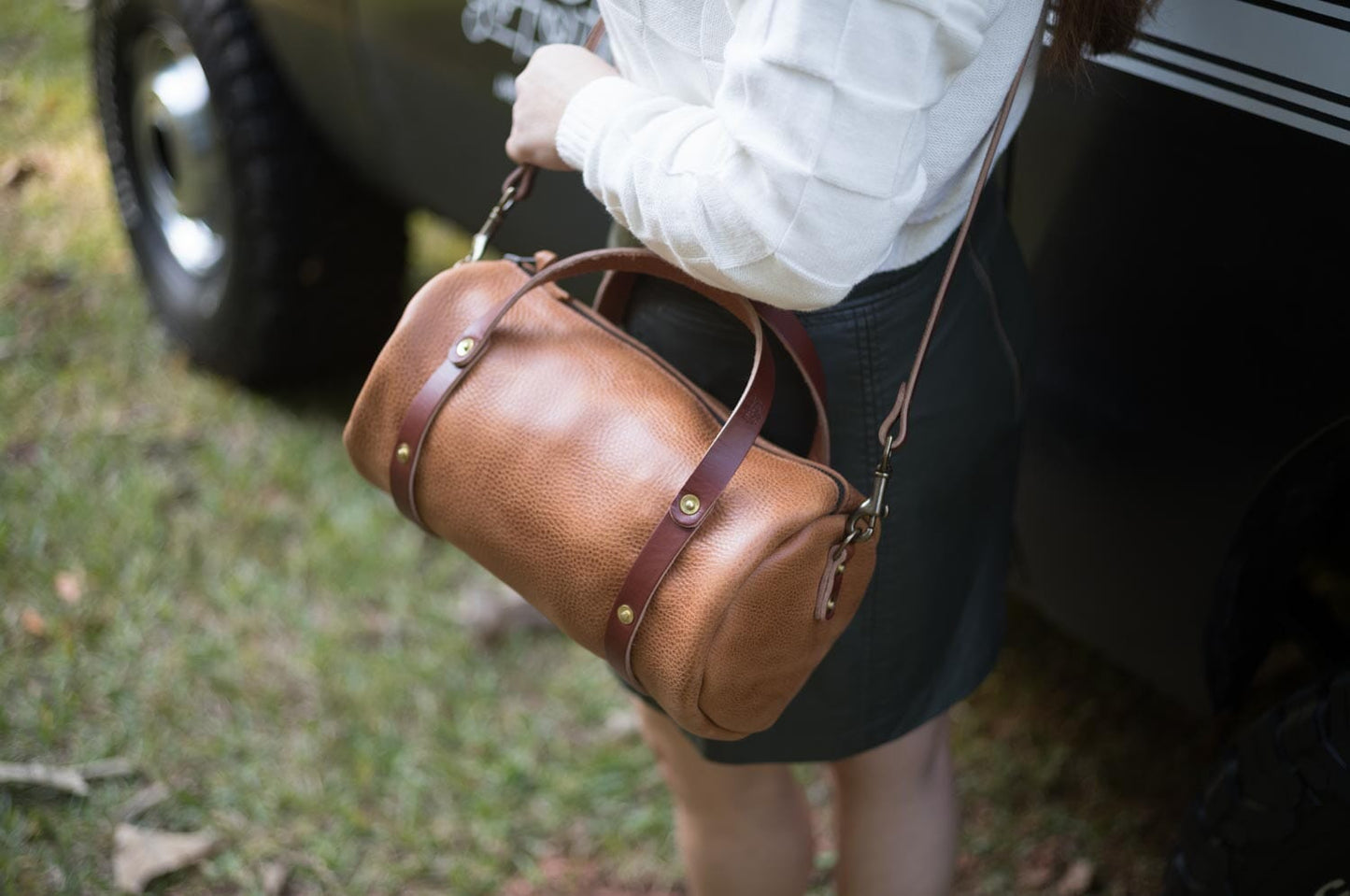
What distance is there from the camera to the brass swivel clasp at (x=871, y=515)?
1.06 metres

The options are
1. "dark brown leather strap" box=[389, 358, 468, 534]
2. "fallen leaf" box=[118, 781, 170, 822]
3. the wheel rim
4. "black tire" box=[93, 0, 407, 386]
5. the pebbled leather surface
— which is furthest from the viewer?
the wheel rim

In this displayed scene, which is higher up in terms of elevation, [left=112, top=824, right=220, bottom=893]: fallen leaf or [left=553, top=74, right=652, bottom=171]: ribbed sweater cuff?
[left=553, top=74, right=652, bottom=171]: ribbed sweater cuff

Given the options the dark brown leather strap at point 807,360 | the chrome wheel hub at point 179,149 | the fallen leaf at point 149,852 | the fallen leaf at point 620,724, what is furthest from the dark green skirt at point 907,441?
the chrome wheel hub at point 179,149

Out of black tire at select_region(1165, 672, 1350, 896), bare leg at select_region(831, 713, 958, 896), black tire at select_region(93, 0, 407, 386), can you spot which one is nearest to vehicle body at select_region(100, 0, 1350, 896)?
black tire at select_region(1165, 672, 1350, 896)

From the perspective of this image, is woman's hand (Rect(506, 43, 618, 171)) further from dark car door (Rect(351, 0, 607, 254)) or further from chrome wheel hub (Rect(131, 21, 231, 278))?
chrome wheel hub (Rect(131, 21, 231, 278))

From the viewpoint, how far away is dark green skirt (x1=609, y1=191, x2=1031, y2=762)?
113cm

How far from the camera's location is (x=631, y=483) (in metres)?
1.06

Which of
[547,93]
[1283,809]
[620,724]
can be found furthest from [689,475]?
[620,724]

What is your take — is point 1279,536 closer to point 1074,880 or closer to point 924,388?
point 924,388

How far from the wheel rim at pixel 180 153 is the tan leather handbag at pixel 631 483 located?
1.60m

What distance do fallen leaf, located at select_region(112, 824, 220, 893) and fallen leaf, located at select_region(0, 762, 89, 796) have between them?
0.11 metres

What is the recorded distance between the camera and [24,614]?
222cm

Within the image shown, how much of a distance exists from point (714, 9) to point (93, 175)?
10.3ft

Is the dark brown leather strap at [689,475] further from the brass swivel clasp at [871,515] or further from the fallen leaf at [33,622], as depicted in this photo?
the fallen leaf at [33,622]
